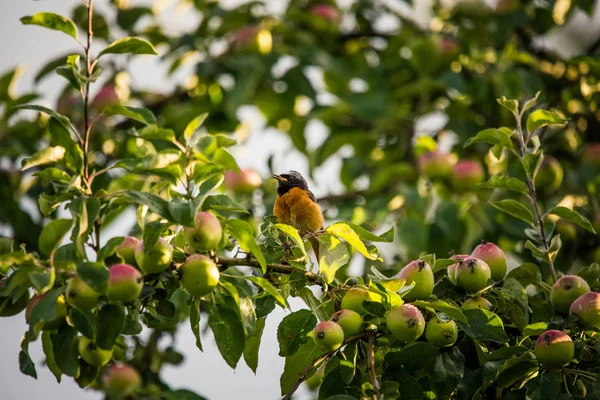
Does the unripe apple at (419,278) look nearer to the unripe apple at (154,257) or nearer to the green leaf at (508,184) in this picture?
the green leaf at (508,184)

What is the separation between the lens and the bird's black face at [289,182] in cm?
414

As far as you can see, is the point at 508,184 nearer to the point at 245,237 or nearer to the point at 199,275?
the point at 245,237

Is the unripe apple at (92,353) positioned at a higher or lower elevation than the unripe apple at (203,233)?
lower

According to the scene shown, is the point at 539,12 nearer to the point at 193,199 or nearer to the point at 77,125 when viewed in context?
the point at 77,125

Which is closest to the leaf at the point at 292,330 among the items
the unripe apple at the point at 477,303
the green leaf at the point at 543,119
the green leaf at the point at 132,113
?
the unripe apple at the point at 477,303

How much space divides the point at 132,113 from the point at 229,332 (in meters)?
0.64

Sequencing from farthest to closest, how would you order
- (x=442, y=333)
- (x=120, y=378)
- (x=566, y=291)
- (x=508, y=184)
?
(x=120, y=378)
(x=508, y=184)
(x=566, y=291)
(x=442, y=333)

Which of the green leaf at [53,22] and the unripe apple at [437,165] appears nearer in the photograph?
the green leaf at [53,22]

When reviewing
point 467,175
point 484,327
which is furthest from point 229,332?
point 467,175

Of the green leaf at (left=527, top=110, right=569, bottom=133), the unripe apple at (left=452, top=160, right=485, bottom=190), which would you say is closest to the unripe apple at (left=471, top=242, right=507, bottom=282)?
the green leaf at (left=527, top=110, right=569, bottom=133)

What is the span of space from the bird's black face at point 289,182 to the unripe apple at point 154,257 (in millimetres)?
2161

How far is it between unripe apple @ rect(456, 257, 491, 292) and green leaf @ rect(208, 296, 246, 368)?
612mm

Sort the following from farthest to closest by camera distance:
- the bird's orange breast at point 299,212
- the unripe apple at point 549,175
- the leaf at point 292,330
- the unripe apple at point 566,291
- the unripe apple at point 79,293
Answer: the unripe apple at point 549,175 < the bird's orange breast at point 299,212 < the unripe apple at point 566,291 < the leaf at point 292,330 < the unripe apple at point 79,293

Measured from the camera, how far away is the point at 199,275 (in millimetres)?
1894
